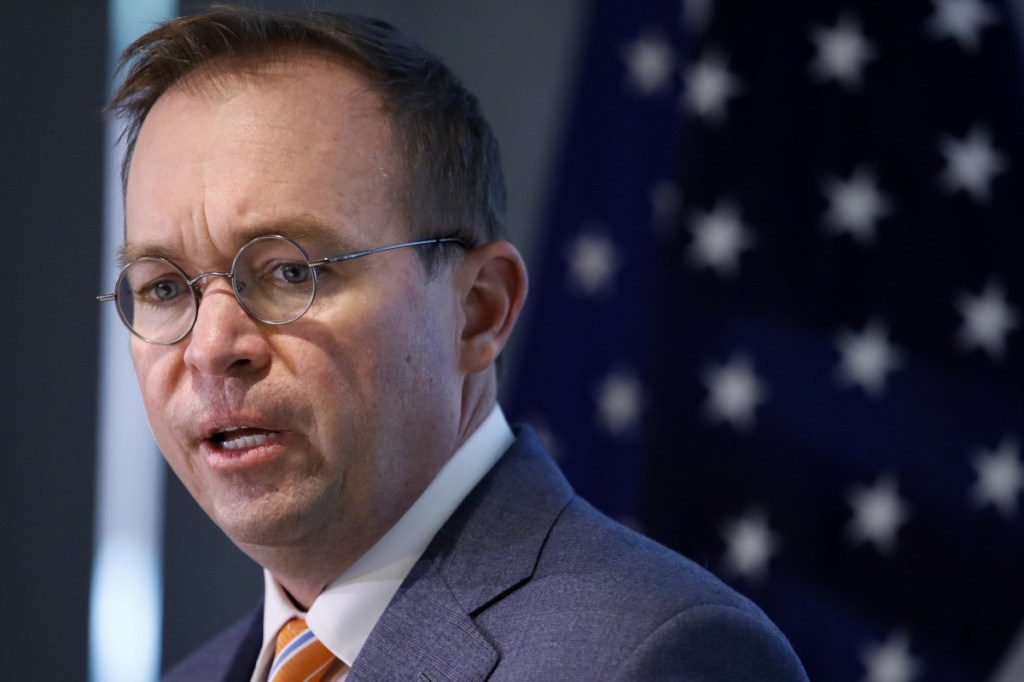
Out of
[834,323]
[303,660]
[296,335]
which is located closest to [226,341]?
[296,335]

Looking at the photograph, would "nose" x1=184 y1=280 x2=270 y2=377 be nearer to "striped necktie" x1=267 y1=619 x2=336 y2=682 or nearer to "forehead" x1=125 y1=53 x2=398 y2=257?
"forehead" x1=125 y1=53 x2=398 y2=257

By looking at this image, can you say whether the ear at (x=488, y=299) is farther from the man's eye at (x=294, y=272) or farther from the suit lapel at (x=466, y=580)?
the man's eye at (x=294, y=272)

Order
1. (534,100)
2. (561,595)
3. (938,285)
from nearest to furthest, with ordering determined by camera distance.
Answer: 1. (561,595)
2. (938,285)
3. (534,100)

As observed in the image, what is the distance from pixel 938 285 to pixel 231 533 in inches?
90.3

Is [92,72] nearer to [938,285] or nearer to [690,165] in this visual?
[690,165]

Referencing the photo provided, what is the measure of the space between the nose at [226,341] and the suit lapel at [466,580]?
43cm

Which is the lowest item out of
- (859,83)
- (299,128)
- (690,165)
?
(690,165)

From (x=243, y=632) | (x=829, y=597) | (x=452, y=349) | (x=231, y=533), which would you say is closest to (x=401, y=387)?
(x=452, y=349)

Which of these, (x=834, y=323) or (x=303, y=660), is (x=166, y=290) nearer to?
(x=303, y=660)

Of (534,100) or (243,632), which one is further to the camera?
(534,100)

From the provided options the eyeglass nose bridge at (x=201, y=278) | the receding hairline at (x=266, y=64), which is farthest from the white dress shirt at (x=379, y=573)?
the receding hairline at (x=266, y=64)

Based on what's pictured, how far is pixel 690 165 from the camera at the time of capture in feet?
11.0

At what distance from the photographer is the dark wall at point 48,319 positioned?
3.59 m

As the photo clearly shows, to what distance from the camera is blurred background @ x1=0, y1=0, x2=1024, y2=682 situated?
3.13 m
